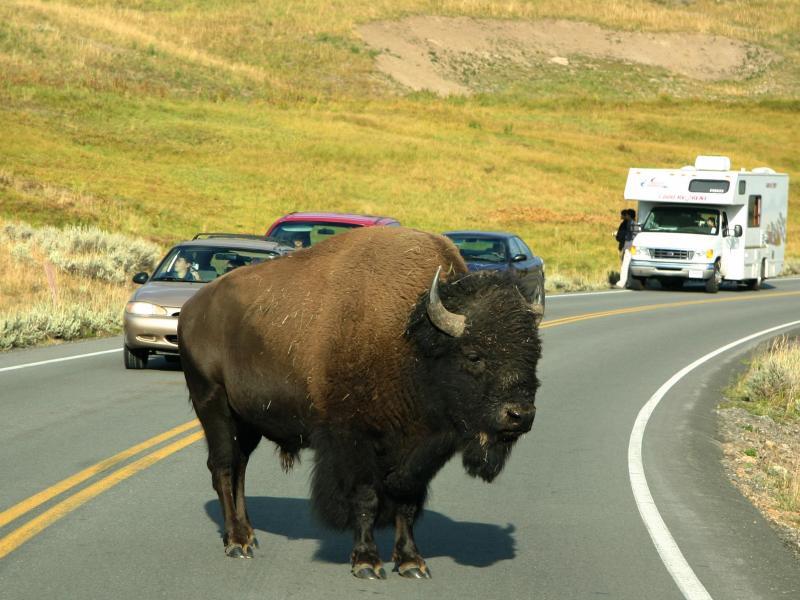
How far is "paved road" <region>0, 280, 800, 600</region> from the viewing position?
287 inches

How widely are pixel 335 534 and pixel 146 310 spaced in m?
8.63

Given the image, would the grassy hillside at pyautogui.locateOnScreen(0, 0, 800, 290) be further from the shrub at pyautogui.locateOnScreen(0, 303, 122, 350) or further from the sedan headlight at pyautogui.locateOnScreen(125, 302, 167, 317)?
the sedan headlight at pyautogui.locateOnScreen(125, 302, 167, 317)

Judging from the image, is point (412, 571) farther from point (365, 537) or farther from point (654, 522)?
point (654, 522)

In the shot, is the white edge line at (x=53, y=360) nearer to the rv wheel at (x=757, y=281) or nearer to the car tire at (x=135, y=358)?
the car tire at (x=135, y=358)

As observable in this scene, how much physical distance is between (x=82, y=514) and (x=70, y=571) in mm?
1462

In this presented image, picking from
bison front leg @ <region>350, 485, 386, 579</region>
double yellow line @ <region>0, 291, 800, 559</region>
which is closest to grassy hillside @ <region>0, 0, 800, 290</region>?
double yellow line @ <region>0, 291, 800, 559</region>

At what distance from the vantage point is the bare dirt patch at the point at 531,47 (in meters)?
101

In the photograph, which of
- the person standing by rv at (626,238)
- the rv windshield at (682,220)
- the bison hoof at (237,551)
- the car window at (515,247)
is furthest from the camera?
the rv windshield at (682,220)

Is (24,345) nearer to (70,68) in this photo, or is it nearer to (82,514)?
(82,514)

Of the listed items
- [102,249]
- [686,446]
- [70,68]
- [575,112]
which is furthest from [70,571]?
[575,112]

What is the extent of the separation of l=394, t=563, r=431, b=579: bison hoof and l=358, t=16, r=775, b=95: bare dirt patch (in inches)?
3581

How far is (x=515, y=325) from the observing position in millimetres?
6645

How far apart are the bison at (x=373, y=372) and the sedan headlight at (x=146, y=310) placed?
875 centimetres

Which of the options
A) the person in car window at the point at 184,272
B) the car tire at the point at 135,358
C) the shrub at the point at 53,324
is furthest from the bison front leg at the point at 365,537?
the shrub at the point at 53,324
